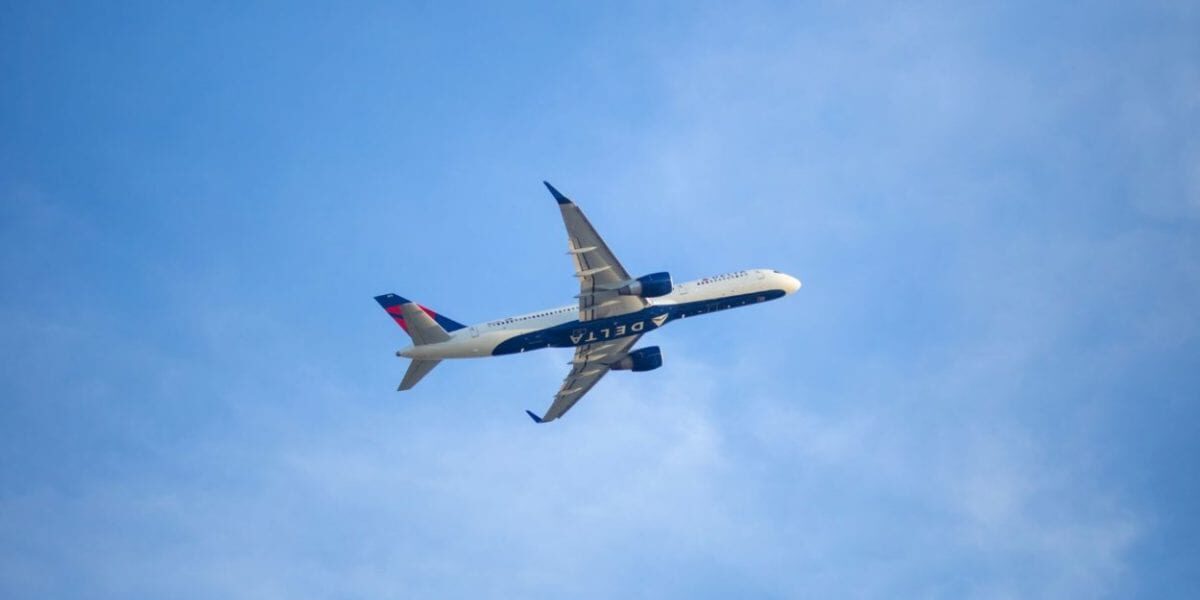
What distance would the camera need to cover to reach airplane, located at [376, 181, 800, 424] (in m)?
75.7

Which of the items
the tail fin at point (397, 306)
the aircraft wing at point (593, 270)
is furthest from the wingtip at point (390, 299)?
the aircraft wing at point (593, 270)

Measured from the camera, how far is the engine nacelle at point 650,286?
77.2 metres

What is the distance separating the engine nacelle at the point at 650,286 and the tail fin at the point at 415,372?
528 inches

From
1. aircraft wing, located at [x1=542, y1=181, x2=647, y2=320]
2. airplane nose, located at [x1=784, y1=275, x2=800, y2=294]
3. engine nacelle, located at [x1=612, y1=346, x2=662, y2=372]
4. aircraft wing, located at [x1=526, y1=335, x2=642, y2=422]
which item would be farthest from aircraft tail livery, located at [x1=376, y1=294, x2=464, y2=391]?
airplane nose, located at [x1=784, y1=275, x2=800, y2=294]

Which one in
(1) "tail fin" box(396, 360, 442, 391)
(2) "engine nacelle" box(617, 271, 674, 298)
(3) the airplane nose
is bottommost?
(1) "tail fin" box(396, 360, 442, 391)

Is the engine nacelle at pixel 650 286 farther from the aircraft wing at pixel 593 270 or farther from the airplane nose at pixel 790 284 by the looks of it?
the airplane nose at pixel 790 284

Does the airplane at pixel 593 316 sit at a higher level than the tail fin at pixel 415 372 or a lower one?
higher

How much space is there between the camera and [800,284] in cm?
8856

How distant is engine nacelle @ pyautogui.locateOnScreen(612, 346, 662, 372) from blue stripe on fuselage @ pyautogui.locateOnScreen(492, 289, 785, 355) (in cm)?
501

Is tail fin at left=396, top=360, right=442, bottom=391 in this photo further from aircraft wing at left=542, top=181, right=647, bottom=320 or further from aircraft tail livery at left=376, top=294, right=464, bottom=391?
aircraft wing at left=542, top=181, right=647, bottom=320

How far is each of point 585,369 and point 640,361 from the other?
13.8ft

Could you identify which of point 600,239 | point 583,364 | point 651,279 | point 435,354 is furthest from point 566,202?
point 583,364

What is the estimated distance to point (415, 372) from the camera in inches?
3078

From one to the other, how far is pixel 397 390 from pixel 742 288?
25.5 m
